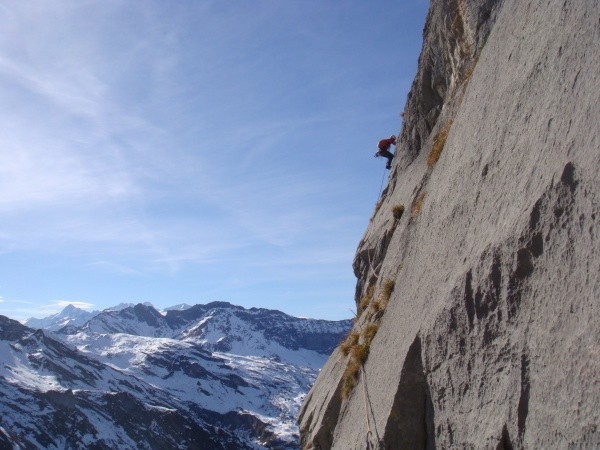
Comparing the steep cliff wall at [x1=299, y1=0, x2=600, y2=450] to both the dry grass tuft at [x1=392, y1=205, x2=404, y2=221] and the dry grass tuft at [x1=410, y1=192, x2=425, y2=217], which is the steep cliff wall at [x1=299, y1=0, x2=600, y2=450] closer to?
the dry grass tuft at [x1=410, y1=192, x2=425, y2=217]

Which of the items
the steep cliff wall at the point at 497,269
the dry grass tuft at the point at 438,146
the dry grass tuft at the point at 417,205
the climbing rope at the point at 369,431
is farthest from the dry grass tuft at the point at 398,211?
the climbing rope at the point at 369,431

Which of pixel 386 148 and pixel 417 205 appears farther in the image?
pixel 386 148

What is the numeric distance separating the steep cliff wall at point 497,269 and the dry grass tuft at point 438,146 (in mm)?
77

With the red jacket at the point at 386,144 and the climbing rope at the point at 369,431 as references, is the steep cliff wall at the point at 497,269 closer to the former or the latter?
the climbing rope at the point at 369,431

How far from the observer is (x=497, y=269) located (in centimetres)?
757

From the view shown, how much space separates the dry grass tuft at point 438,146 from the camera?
1317 centimetres

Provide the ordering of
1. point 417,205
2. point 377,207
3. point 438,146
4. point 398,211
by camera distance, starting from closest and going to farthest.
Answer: point 417,205
point 438,146
point 398,211
point 377,207

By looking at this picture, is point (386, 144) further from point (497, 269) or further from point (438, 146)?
point (497, 269)

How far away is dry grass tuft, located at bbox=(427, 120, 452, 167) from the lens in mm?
13172

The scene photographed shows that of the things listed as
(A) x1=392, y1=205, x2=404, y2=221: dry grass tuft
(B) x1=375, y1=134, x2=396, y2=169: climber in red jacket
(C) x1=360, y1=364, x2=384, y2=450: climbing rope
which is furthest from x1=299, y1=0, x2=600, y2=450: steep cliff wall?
(B) x1=375, y1=134, x2=396, y2=169: climber in red jacket

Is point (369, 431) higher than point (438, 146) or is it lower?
lower

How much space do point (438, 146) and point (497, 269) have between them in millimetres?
6206

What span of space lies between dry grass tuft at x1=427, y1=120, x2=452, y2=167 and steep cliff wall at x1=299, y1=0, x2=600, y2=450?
0.25ft

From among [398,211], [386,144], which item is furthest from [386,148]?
[398,211]
